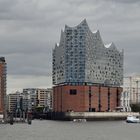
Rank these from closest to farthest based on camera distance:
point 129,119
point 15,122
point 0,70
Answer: point 15,122
point 129,119
point 0,70

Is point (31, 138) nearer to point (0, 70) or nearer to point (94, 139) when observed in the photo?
point (94, 139)

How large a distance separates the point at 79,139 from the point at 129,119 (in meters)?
104

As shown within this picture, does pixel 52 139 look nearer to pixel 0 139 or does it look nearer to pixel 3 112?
pixel 0 139

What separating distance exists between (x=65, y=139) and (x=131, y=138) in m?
9.43

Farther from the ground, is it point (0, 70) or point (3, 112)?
point (0, 70)

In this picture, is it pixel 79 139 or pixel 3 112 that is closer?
pixel 79 139

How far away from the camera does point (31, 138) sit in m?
86.1

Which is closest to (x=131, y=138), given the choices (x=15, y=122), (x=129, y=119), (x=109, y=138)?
(x=109, y=138)

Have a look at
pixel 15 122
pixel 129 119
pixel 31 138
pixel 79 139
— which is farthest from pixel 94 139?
pixel 129 119

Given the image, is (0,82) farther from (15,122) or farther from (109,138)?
(109,138)

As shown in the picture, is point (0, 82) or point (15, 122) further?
point (0, 82)

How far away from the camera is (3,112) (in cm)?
19988

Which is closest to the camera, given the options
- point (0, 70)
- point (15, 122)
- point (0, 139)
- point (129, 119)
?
point (0, 139)

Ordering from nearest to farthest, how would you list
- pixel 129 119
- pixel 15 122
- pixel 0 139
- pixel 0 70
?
pixel 0 139
pixel 15 122
pixel 129 119
pixel 0 70
